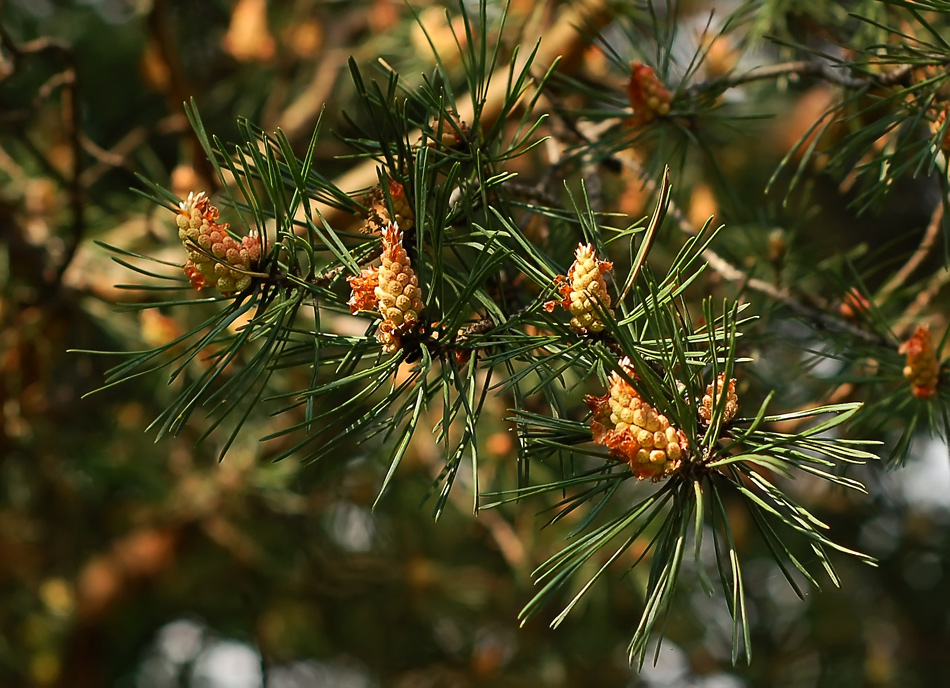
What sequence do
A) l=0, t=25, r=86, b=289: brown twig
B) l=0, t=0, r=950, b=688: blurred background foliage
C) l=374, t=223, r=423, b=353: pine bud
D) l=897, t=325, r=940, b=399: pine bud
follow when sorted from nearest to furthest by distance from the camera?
1. l=374, t=223, r=423, b=353: pine bud
2. l=897, t=325, r=940, b=399: pine bud
3. l=0, t=25, r=86, b=289: brown twig
4. l=0, t=0, r=950, b=688: blurred background foliage

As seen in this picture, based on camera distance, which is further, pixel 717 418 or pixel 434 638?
pixel 434 638

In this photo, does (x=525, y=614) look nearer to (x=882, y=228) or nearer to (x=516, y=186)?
(x=516, y=186)

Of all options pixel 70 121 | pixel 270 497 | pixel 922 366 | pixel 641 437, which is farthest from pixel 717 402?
pixel 270 497

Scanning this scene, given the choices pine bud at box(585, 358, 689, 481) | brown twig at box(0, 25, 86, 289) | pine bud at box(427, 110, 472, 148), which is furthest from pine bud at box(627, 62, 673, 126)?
brown twig at box(0, 25, 86, 289)

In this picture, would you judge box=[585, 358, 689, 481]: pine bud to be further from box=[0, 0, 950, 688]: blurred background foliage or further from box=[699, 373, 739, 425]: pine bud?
box=[0, 0, 950, 688]: blurred background foliage

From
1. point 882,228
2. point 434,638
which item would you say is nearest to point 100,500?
point 434,638

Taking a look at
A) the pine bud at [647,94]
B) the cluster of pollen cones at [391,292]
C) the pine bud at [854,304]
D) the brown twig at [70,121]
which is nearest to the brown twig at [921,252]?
the pine bud at [854,304]
